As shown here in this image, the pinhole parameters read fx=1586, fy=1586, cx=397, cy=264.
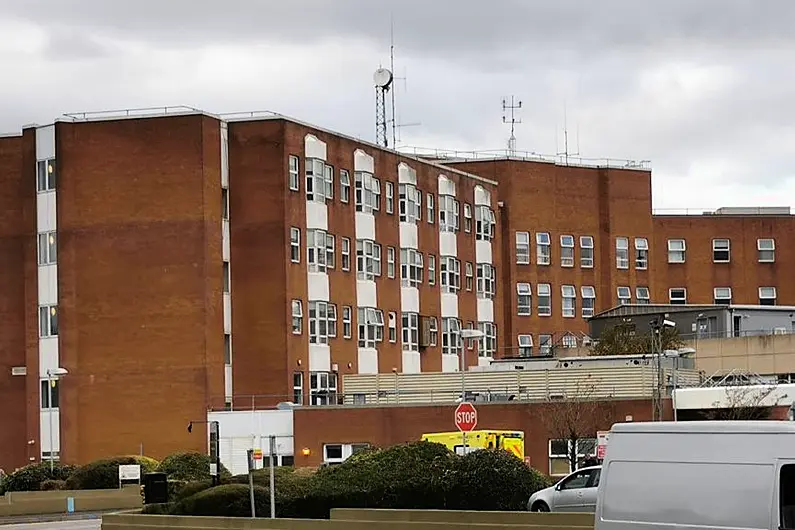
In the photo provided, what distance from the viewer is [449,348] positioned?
8269 centimetres

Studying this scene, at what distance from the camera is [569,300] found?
309ft

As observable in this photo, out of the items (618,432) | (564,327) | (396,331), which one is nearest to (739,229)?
(564,327)

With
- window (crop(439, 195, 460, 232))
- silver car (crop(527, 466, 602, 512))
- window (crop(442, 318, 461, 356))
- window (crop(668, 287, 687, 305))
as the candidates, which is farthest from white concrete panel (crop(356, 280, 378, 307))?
silver car (crop(527, 466, 602, 512))

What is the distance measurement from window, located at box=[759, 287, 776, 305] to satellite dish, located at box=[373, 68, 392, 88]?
29.4 metres

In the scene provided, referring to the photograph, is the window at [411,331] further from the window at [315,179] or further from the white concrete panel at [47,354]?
the white concrete panel at [47,354]

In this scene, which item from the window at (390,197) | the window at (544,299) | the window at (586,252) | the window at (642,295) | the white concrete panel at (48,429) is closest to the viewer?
the white concrete panel at (48,429)

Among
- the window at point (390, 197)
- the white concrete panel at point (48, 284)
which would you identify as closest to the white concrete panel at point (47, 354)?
the white concrete panel at point (48, 284)

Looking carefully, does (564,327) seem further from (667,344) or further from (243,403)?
(243,403)

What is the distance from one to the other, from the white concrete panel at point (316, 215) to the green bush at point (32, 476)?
1503 centimetres

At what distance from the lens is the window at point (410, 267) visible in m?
78.7

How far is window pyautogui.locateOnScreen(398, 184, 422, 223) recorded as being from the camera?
78.7 m

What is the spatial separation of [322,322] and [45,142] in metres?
14.4

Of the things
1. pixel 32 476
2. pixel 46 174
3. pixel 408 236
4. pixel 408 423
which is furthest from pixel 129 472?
pixel 408 236

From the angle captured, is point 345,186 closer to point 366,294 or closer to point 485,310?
point 366,294
